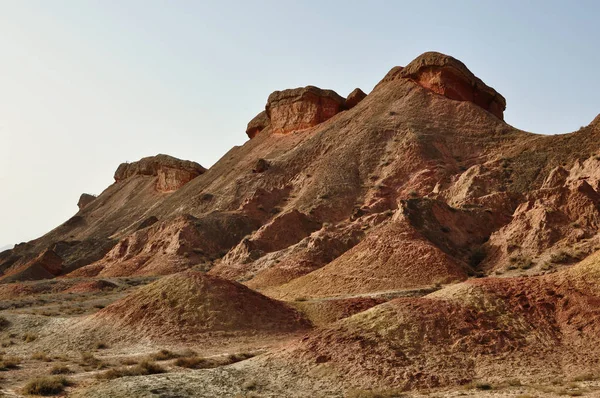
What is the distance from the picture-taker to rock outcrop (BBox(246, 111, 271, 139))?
3113 inches

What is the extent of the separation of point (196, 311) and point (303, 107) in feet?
158

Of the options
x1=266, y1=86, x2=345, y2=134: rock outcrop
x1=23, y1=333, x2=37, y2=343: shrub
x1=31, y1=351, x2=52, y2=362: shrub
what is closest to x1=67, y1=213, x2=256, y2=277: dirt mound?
x1=23, y1=333, x2=37, y2=343: shrub

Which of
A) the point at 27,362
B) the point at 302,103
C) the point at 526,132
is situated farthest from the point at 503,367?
the point at 302,103

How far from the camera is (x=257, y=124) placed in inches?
3142

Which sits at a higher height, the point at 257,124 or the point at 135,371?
the point at 257,124

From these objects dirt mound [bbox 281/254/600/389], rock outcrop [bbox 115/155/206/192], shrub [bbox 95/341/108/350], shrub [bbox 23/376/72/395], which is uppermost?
rock outcrop [bbox 115/155/206/192]

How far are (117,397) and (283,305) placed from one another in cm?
1296

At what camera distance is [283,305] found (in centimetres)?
2650

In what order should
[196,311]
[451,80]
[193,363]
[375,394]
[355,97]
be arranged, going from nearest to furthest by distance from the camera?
[375,394] → [193,363] → [196,311] → [451,80] → [355,97]

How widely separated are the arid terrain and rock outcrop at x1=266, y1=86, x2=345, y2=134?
21 cm

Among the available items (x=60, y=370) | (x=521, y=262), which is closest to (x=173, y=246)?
(x=521, y=262)

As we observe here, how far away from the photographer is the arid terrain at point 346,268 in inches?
636

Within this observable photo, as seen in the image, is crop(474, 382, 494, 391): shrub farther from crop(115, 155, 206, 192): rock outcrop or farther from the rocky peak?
crop(115, 155, 206, 192): rock outcrop

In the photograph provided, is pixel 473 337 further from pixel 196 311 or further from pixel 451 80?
pixel 451 80
